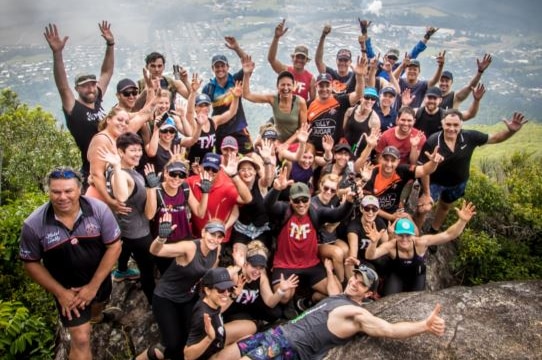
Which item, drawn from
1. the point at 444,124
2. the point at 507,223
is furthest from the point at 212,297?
the point at 507,223

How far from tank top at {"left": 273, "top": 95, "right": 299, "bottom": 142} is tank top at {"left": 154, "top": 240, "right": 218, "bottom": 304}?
4817mm

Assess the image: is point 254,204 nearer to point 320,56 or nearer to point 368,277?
point 368,277

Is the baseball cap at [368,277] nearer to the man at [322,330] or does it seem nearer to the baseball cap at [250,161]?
the man at [322,330]

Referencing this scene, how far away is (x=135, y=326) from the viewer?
8.85 meters

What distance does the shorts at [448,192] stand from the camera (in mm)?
10523

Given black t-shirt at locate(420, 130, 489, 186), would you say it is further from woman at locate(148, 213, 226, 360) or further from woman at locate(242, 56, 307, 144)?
woman at locate(148, 213, 226, 360)

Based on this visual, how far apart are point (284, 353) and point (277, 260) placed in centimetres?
232

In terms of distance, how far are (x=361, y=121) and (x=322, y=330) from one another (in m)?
5.99

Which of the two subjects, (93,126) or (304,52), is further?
(304,52)

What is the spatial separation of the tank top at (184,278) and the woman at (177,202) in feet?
2.69

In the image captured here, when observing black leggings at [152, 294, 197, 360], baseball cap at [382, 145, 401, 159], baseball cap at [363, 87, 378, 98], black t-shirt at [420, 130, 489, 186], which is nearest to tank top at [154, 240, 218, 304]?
black leggings at [152, 294, 197, 360]

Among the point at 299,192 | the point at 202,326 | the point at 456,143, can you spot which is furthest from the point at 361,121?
the point at 202,326

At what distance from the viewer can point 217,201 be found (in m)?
→ 8.44

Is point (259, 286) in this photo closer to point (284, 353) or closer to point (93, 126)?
point (284, 353)
